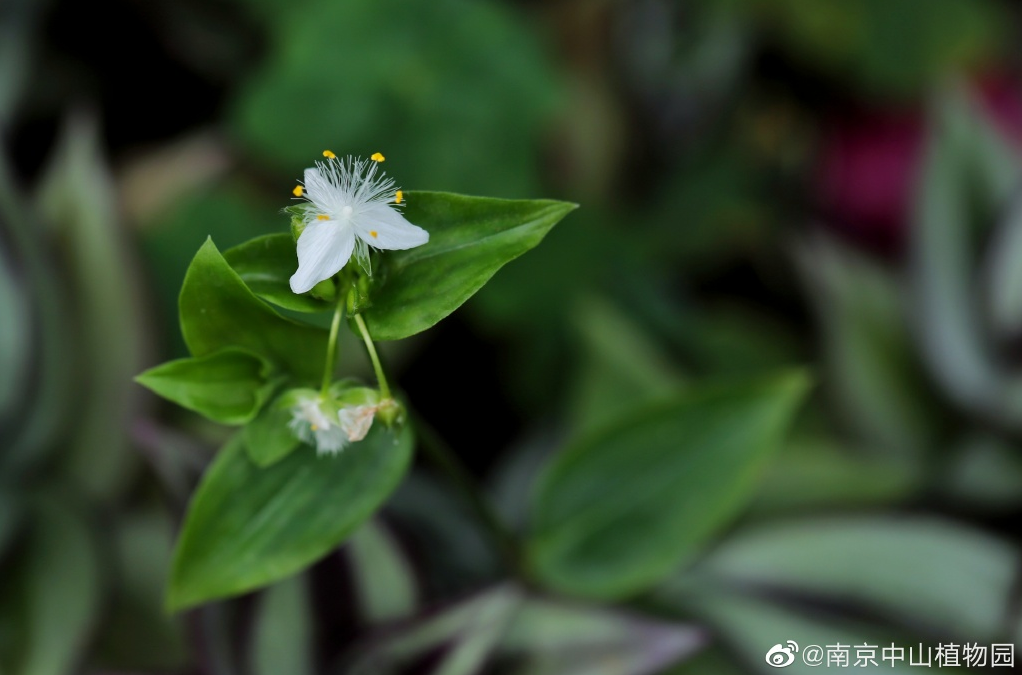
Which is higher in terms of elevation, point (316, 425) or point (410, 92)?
point (410, 92)

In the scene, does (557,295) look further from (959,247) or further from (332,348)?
(332,348)

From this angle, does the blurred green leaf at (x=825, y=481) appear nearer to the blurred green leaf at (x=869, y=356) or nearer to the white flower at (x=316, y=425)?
the blurred green leaf at (x=869, y=356)

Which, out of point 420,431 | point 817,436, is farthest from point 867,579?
point 420,431

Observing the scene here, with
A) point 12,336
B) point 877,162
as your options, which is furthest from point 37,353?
point 877,162

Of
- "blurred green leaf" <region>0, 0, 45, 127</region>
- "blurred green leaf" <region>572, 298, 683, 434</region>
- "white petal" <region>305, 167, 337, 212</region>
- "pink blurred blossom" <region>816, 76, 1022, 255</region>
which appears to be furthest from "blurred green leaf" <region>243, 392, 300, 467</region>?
"pink blurred blossom" <region>816, 76, 1022, 255</region>

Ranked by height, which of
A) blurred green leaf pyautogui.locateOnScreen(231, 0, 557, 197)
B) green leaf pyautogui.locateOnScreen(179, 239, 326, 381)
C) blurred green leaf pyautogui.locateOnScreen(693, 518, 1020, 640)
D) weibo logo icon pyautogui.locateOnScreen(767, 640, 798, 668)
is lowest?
weibo logo icon pyautogui.locateOnScreen(767, 640, 798, 668)

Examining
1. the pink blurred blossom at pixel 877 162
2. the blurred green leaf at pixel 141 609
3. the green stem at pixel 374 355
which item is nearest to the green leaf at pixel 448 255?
the green stem at pixel 374 355

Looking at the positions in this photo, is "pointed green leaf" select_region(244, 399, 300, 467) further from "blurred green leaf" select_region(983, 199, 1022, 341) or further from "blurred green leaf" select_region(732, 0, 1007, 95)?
"blurred green leaf" select_region(732, 0, 1007, 95)
